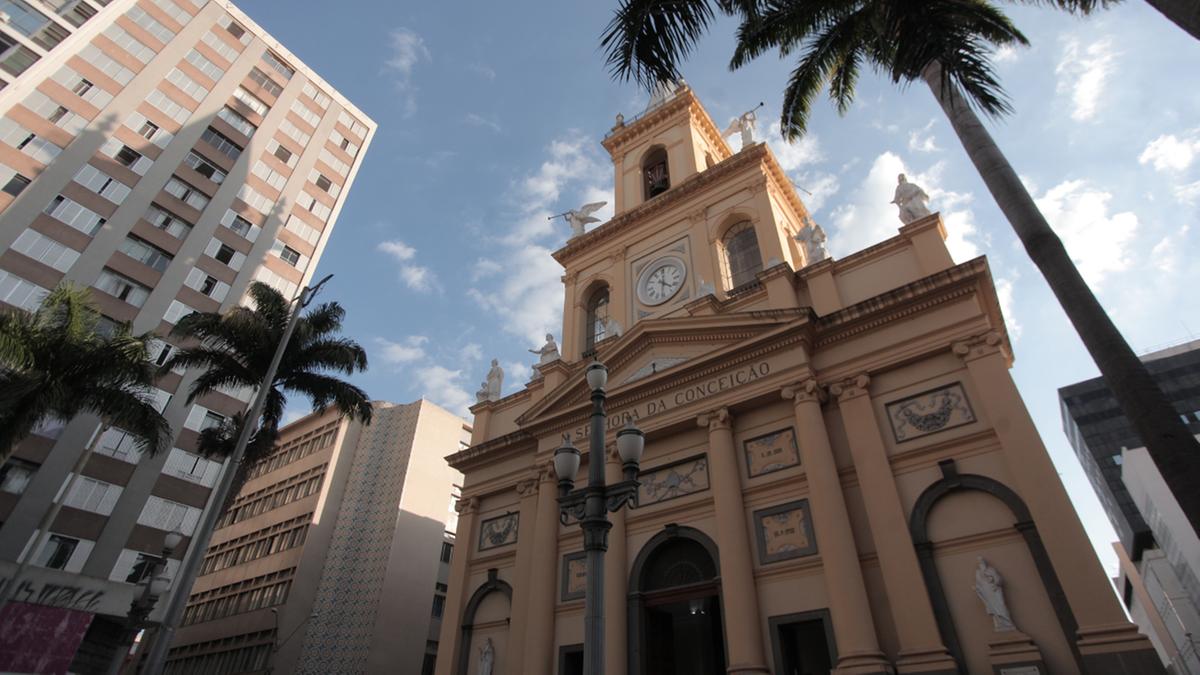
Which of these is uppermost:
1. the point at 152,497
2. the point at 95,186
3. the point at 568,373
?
the point at 95,186

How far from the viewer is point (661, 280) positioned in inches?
880

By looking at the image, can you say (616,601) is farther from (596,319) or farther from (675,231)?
(675,231)

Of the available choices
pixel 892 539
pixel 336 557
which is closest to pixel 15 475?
pixel 336 557

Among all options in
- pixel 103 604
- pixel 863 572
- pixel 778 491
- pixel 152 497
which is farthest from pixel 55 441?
pixel 863 572

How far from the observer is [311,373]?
19.6 m

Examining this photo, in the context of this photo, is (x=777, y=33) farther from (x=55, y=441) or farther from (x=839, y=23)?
(x=55, y=441)

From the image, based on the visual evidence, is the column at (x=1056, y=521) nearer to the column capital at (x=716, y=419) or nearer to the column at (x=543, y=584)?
the column capital at (x=716, y=419)

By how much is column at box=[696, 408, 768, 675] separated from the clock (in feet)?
20.7

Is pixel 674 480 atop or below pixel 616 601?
atop

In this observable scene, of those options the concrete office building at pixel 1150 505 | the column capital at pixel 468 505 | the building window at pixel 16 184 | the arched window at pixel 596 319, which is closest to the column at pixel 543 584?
the column capital at pixel 468 505

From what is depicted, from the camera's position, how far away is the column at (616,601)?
15.0 m

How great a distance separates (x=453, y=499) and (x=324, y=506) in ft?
23.5

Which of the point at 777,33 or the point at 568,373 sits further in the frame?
the point at 568,373

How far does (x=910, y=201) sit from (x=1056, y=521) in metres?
8.89
